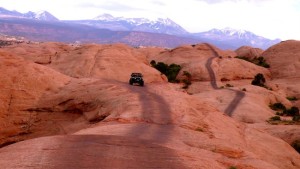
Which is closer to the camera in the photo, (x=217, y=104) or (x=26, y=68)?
(x=26, y=68)

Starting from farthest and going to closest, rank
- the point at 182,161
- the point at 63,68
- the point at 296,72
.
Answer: the point at 296,72, the point at 63,68, the point at 182,161

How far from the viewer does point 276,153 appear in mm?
28516

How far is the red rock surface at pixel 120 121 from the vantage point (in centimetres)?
1520

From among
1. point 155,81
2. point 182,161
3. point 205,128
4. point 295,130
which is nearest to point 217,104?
point 155,81

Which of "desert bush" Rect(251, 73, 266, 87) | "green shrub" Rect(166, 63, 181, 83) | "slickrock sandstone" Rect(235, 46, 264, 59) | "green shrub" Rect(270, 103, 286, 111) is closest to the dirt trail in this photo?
"green shrub" Rect(270, 103, 286, 111)

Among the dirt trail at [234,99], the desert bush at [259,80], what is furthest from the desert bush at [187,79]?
the desert bush at [259,80]

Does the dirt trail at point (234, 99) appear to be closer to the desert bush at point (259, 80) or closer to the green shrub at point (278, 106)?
the green shrub at point (278, 106)

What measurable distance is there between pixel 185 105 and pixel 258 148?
19.6 ft

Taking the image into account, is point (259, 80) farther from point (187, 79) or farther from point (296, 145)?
point (296, 145)

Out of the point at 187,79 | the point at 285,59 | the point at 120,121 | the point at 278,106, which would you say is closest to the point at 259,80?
the point at 187,79

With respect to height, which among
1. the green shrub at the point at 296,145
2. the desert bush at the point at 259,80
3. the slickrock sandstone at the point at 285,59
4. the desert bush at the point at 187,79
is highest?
the slickrock sandstone at the point at 285,59

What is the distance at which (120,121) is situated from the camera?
23688mm

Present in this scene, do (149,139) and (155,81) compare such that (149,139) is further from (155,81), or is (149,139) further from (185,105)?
(155,81)

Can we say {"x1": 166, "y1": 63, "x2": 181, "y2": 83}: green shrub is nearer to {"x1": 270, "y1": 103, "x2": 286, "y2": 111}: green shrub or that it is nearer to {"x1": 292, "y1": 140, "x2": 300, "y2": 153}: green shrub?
{"x1": 270, "y1": 103, "x2": 286, "y2": 111}: green shrub
